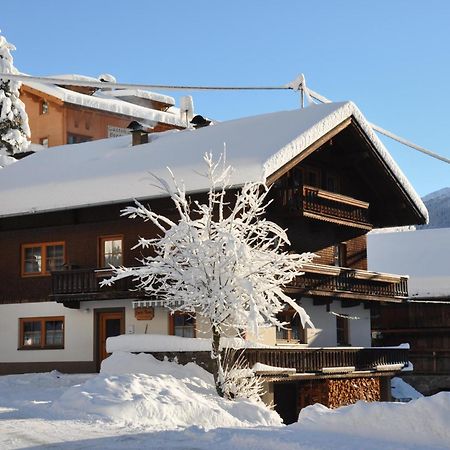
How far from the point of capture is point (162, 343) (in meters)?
26.5

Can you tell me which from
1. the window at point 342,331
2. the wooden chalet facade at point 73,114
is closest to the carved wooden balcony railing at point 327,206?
the window at point 342,331

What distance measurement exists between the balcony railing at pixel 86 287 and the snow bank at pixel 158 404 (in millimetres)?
4488

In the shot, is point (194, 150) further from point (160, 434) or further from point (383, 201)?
point (160, 434)

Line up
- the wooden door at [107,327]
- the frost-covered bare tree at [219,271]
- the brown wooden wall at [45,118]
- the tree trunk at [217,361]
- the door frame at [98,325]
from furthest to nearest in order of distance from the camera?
the brown wooden wall at [45,118] < the wooden door at [107,327] < the door frame at [98,325] < the tree trunk at [217,361] < the frost-covered bare tree at [219,271]

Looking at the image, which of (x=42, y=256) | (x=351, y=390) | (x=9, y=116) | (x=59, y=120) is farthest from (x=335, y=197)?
(x=59, y=120)

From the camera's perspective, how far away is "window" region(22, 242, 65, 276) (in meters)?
31.8

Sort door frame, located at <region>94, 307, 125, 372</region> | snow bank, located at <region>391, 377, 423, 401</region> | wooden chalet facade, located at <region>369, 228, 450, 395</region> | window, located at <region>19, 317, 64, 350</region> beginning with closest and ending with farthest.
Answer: door frame, located at <region>94, 307, 125, 372</region> → window, located at <region>19, 317, 64, 350</region> → snow bank, located at <region>391, 377, 423, 401</region> → wooden chalet facade, located at <region>369, 228, 450, 395</region>

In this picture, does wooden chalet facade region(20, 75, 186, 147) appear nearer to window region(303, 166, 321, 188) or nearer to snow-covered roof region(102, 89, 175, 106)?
snow-covered roof region(102, 89, 175, 106)

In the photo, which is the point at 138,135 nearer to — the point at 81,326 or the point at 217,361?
the point at 81,326

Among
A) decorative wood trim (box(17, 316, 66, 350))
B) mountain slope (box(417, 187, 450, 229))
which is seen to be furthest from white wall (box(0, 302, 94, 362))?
mountain slope (box(417, 187, 450, 229))

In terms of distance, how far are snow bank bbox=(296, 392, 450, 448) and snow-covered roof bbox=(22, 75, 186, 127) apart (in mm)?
49090

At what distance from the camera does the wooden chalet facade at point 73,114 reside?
60.7m

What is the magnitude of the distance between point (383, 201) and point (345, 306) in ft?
16.1

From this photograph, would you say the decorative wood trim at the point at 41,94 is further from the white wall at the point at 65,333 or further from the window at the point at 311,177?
the window at the point at 311,177
